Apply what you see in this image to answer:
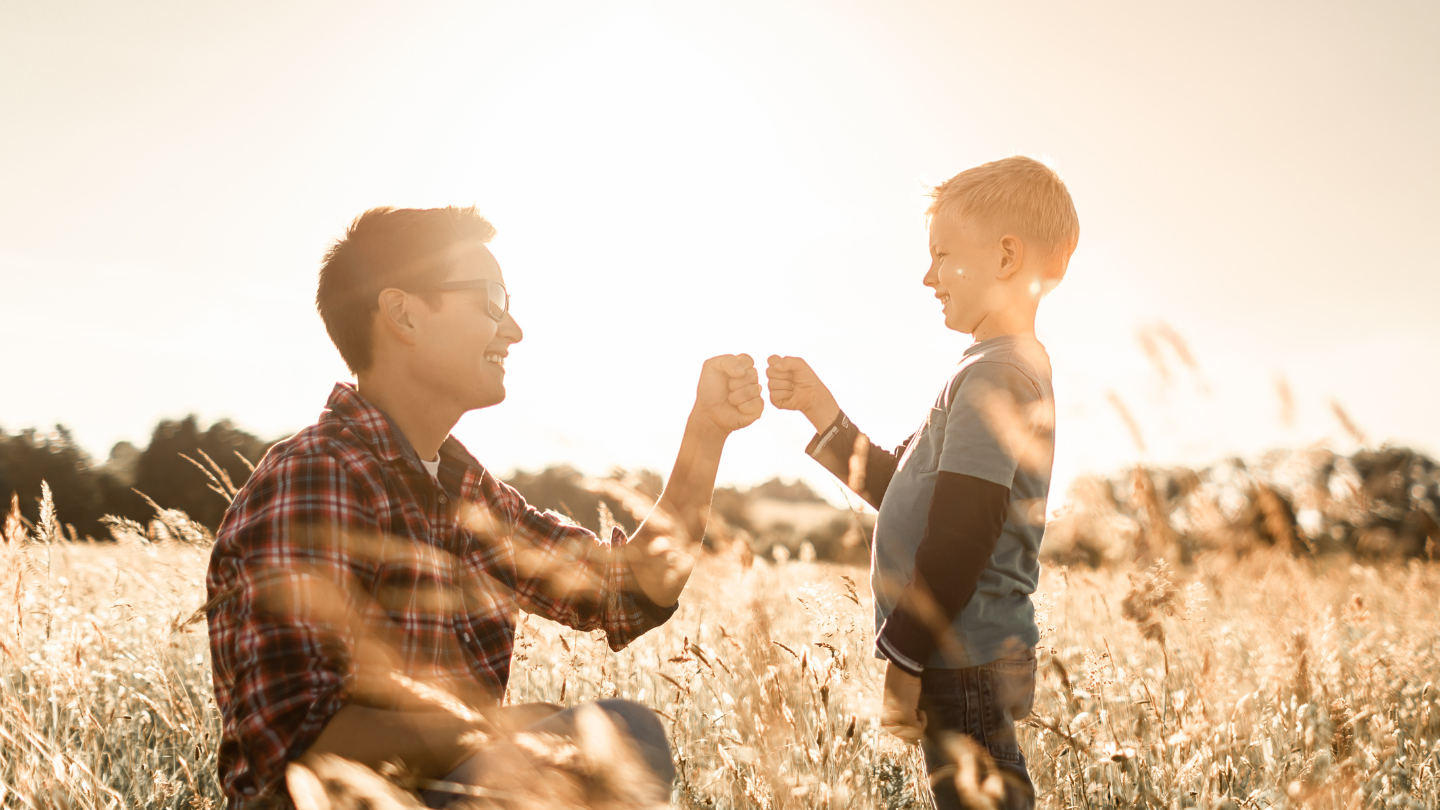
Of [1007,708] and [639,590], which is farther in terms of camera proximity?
[639,590]

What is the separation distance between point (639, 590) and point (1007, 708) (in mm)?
1036

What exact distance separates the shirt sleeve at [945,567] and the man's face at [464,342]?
3.99ft

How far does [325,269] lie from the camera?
2.27 m

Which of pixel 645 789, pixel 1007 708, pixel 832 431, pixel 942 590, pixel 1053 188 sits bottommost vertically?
pixel 645 789

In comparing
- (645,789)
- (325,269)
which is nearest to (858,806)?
(645,789)

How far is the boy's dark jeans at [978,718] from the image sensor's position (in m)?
1.94

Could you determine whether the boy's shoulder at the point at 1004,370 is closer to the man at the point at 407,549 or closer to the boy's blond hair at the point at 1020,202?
the boy's blond hair at the point at 1020,202

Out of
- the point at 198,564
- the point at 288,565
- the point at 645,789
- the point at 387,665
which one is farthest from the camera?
the point at 198,564

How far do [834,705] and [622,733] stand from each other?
212 cm

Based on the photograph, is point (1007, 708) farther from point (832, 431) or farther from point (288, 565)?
point (288, 565)

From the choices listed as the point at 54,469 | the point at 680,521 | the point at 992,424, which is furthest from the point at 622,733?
the point at 54,469

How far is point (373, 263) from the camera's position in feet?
7.19

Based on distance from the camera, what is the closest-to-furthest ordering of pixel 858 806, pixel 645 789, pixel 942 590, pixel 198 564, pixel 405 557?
1. pixel 645 789
2. pixel 405 557
3. pixel 942 590
4. pixel 858 806
5. pixel 198 564

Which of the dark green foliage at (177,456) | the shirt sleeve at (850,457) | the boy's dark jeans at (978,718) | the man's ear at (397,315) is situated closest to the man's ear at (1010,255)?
the shirt sleeve at (850,457)
